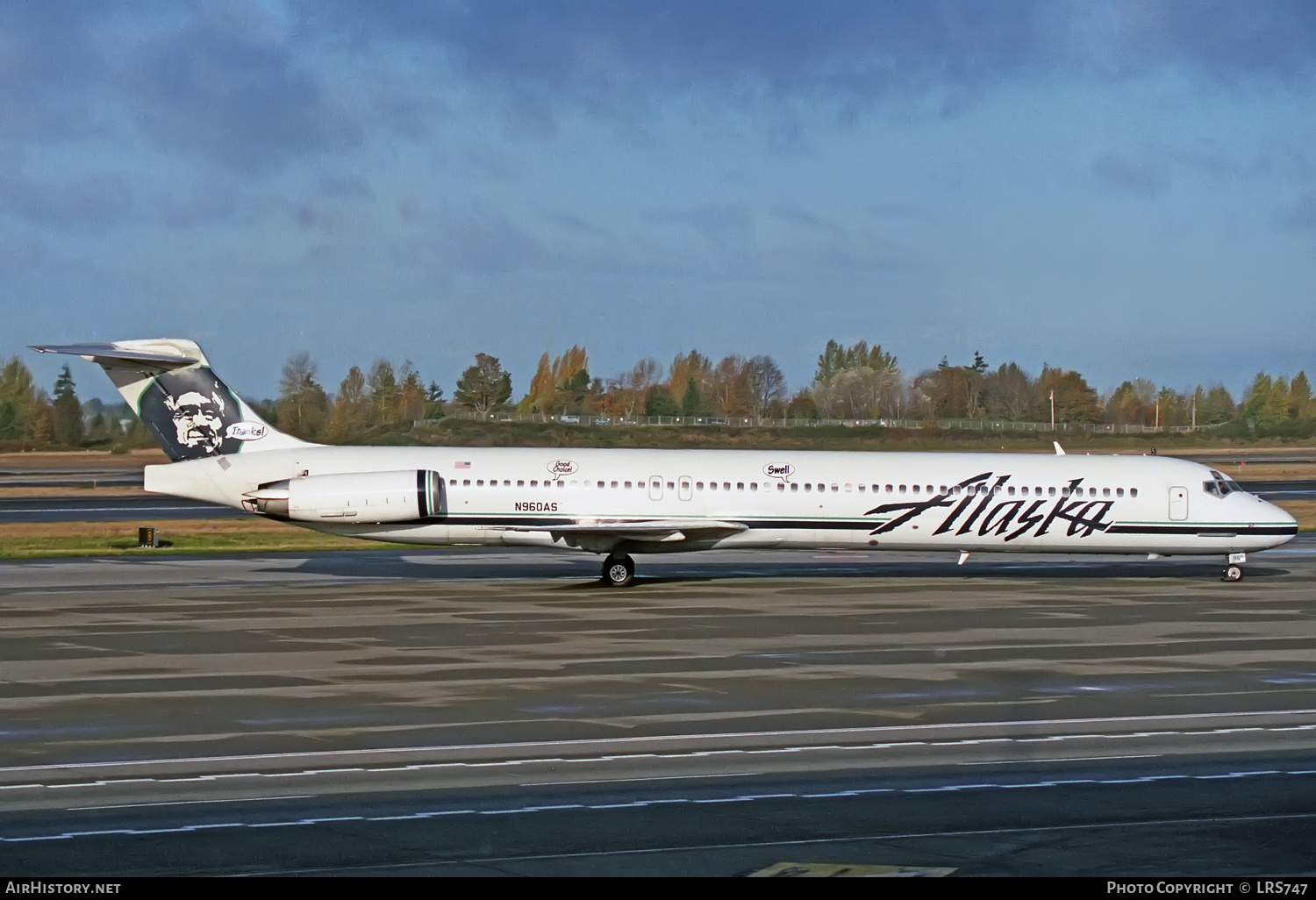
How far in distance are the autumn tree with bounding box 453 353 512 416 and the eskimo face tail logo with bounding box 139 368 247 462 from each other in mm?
33099

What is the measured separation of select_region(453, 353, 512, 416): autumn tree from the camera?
227 feet

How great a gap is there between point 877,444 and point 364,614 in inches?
1655

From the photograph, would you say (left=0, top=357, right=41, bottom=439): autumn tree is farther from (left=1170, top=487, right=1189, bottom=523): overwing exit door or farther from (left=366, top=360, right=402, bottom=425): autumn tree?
(left=1170, top=487, right=1189, bottom=523): overwing exit door

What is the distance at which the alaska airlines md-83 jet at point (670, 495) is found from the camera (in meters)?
32.8

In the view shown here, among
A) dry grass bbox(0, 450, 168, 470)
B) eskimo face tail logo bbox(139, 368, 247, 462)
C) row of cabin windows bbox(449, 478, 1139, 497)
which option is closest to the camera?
row of cabin windows bbox(449, 478, 1139, 497)

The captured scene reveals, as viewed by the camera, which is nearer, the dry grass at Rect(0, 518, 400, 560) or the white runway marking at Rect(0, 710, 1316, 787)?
the white runway marking at Rect(0, 710, 1316, 787)

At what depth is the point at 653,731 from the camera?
651 inches

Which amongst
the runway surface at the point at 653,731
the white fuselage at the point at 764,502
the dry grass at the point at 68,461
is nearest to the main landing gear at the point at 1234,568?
the white fuselage at the point at 764,502

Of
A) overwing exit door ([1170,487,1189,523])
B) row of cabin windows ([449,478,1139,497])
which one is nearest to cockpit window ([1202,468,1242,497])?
overwing exit door ([1170,487,1189,523])

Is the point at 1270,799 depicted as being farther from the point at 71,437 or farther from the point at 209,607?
the point at 71,437

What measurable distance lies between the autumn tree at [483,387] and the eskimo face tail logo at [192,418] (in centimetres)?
3310

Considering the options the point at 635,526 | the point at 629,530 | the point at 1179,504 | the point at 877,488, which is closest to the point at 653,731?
the point at 629,530

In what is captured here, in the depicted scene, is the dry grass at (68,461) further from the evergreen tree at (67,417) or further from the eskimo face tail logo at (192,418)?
the eskimo face tail logo at (192,418)

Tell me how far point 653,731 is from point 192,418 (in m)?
20.2
